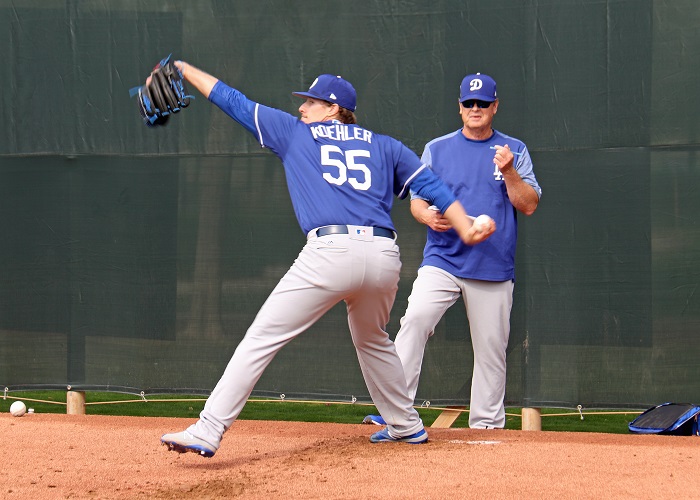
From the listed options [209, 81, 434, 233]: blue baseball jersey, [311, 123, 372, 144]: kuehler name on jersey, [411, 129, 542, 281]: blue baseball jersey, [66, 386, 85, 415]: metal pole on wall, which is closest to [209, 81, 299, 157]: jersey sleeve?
[209, 81, 434, 233]: blue baseball jersey

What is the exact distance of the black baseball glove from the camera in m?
4.45

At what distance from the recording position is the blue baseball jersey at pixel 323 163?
4312 mm

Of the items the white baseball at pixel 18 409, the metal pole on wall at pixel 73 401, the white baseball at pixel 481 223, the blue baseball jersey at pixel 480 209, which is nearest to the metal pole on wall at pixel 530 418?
the blue baseball jersey at pixel 480 209

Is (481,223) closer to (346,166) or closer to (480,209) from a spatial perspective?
(346,166)

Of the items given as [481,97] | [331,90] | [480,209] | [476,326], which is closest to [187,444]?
[331,90]

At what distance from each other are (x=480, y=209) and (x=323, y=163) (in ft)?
4.25

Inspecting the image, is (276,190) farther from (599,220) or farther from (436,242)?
(599,220)

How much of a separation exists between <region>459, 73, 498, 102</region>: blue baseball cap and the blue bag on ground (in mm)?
1936

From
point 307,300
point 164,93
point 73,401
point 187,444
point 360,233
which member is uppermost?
point 164,93

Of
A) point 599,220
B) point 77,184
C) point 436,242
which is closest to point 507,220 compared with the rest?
point 436,242

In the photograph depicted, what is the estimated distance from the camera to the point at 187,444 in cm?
410

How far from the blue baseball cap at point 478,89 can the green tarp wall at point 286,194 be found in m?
0.67

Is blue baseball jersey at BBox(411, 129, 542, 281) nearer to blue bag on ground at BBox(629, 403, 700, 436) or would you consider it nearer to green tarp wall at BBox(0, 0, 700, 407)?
green tarp wall at BBox(0, 0, 700, 407)

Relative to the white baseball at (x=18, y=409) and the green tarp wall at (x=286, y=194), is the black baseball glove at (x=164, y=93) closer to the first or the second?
the green tarp wall at (x=286, y=194)
